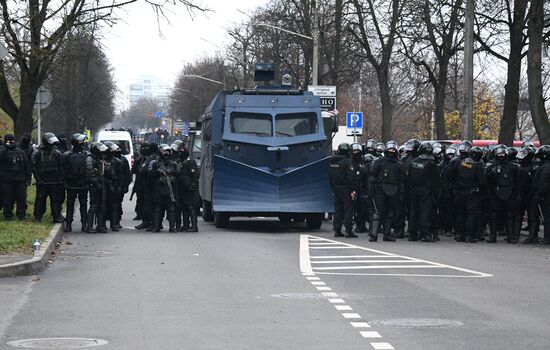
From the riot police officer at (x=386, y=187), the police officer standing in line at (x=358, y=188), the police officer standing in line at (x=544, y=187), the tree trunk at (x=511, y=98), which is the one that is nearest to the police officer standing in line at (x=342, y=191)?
the police officer standing in line at (x=358, y=188)

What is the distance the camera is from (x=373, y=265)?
665 inches

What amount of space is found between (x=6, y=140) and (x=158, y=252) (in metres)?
6.91

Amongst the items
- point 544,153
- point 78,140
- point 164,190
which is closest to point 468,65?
point 544,153

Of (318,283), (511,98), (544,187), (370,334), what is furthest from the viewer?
(511,98)

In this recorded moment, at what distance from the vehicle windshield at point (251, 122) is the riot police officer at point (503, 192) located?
5.29m

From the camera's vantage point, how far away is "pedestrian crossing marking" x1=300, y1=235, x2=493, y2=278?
15.7 m

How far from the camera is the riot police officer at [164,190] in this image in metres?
24.3

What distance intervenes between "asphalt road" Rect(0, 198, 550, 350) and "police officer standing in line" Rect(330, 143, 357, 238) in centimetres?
237

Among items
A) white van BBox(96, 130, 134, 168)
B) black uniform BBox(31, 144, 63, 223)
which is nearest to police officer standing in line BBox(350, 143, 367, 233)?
black uniform BBox(31, 144, 63, 223)

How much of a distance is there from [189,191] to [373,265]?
27.3ft

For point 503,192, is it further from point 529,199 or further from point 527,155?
point 527,155

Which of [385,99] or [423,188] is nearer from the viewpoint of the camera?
[423,188]

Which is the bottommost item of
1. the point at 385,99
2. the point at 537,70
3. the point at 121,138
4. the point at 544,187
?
the point at 544,187

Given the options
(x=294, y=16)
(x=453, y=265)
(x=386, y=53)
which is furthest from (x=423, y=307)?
(x=294, y=16)
